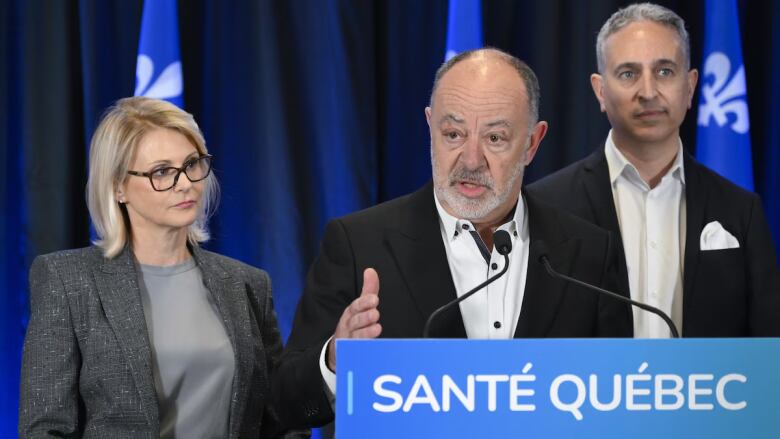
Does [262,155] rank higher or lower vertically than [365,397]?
higher

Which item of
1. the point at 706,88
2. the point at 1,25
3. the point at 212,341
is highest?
the point at 1,25

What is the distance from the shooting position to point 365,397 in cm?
149

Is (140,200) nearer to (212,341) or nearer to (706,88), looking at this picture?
(212,341)

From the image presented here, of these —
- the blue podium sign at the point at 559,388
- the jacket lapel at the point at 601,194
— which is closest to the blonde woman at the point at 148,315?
the jacket lapel at the point at 601,194

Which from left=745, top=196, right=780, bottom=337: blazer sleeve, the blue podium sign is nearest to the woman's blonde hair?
the blue podium sign

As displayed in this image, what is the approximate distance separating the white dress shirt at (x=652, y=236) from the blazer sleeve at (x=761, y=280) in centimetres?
18

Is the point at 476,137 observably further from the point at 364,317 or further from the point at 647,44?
the point at 647,44

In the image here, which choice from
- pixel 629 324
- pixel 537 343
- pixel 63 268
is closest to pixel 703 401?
pixel 537 343

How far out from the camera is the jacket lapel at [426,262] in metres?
2.12

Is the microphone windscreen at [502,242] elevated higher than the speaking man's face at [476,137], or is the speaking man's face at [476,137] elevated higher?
the speaking man's face at [476,137]

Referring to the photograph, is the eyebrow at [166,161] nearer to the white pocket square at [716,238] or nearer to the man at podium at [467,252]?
the man at podium at [467,252]

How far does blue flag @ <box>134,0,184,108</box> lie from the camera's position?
3422 mm

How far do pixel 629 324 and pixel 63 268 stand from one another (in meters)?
1.38

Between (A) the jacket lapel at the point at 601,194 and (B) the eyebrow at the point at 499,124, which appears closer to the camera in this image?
(B) the eyebrow at the point at 499,124
